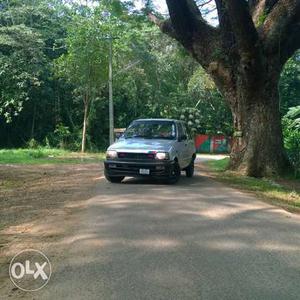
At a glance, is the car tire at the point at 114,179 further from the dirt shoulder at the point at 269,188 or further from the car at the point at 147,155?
the dirt shoulder at the point at 269,188

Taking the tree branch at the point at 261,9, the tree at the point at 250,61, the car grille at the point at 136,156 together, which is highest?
the tree branch at the point at 261,9

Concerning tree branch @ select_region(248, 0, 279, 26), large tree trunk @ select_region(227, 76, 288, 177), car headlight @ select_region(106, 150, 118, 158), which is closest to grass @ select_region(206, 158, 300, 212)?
large tree trunk @ select_region(227, 76, 288, 177)

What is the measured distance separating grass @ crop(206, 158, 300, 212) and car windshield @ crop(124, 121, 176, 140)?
2202 millimetres

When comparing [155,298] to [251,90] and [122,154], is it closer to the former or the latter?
[122,154]

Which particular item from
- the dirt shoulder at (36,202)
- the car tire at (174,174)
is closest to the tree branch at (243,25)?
the car tire at (174,174)

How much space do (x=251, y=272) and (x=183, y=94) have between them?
40.6 metres

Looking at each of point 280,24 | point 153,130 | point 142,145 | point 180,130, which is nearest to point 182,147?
point 180,130

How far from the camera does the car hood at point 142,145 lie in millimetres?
13953

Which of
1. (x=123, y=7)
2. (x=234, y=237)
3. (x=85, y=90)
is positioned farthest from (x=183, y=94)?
(x=234, y=237)

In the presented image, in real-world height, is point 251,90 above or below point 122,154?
above

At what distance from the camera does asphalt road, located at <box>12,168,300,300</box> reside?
5.48 meters

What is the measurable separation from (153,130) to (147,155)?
161 cm

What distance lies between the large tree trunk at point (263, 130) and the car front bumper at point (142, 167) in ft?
14.0

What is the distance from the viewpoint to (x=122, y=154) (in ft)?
46.1
